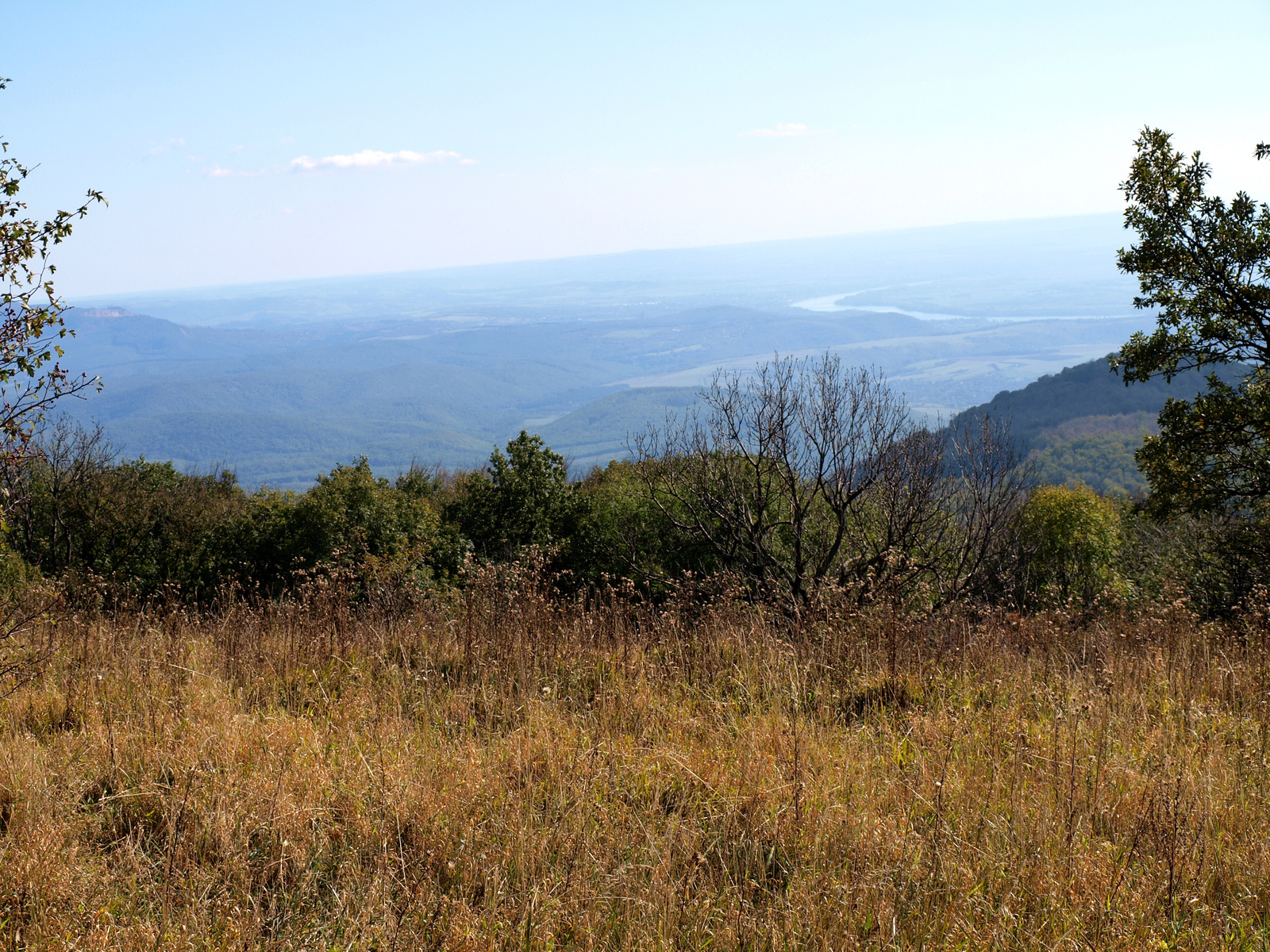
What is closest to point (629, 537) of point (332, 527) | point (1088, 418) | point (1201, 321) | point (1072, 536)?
point (332, 527)

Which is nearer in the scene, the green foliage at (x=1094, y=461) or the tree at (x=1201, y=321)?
the tree at (x=1201, y=321)

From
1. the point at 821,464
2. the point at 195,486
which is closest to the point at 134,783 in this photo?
the point at 821,464

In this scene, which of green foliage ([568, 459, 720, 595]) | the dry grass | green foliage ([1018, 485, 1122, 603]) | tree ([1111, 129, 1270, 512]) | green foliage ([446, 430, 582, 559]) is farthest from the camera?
green foliage ([1018, 485, 1122, 603])

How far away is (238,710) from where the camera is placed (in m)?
4.05

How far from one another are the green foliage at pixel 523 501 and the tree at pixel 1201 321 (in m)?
19.2

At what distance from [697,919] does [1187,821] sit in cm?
187

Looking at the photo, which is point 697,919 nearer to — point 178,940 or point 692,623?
point 178,940

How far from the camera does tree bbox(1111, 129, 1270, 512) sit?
10.1 m

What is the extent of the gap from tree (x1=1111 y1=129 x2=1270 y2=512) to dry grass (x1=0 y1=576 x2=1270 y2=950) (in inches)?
273

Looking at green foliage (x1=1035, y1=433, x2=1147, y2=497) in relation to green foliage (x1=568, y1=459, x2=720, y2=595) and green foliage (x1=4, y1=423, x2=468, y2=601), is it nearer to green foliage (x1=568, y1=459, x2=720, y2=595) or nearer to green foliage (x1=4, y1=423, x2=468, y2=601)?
green foliage (x1=568, y1=459, x2=720, y2=595)

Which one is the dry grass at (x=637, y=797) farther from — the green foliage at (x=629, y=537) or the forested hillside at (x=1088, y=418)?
the forested hillside at (x=1088, y=418)

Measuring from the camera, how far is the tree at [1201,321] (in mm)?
10094

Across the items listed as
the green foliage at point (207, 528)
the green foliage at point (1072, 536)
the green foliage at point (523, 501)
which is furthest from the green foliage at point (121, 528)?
the green foliage at point (1072, 536)

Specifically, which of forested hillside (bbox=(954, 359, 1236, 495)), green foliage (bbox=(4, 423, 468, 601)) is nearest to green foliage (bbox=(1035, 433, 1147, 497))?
forested hillside (bbox=(954, 359, 1236, 495))
